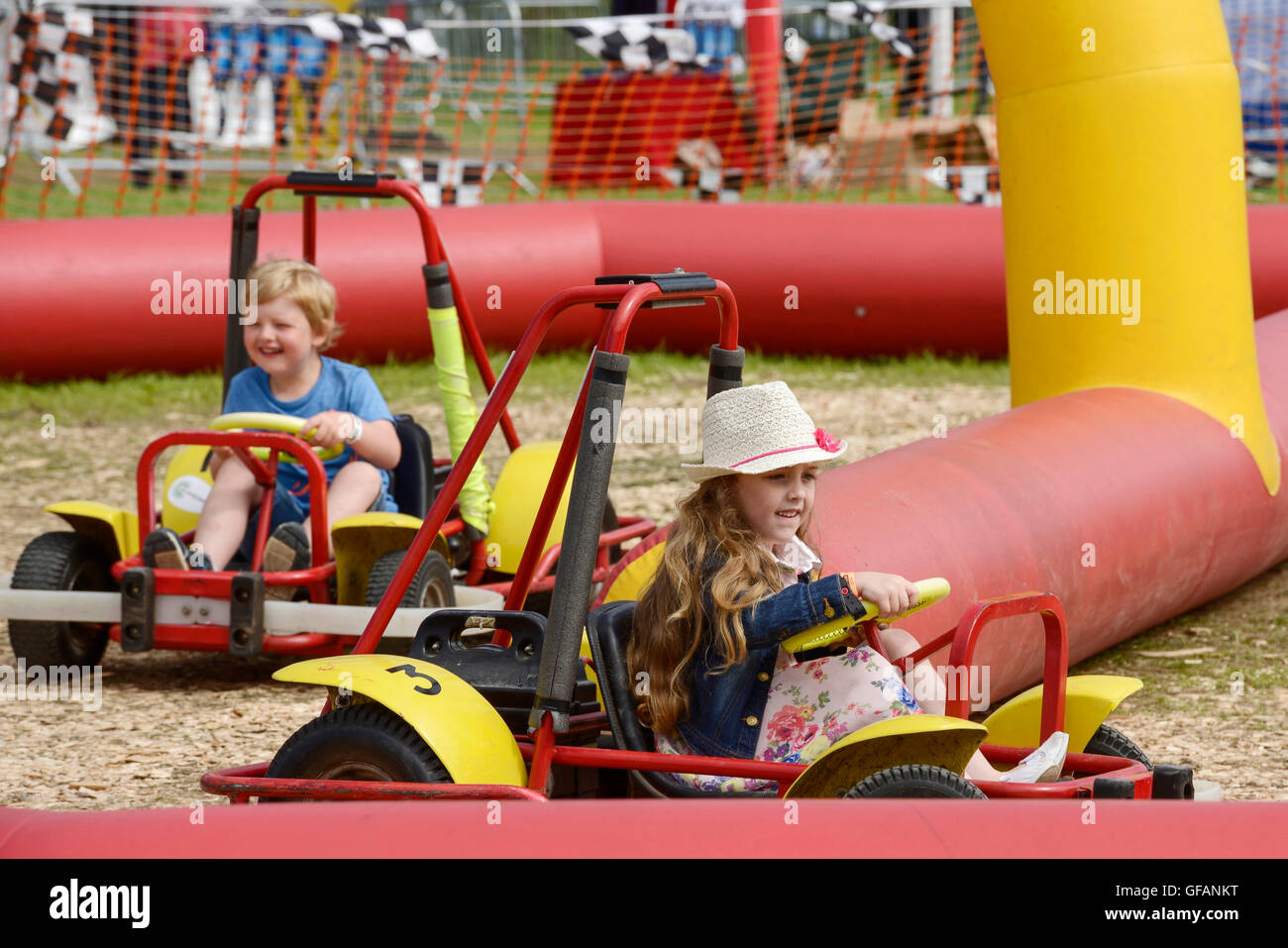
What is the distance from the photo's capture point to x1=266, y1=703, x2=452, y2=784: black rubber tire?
302cm

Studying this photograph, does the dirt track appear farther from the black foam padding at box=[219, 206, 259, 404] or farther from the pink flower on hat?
the pink flower on hat

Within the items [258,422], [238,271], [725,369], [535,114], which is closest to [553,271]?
[238,271]

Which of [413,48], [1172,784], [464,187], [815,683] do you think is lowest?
[1172,784]

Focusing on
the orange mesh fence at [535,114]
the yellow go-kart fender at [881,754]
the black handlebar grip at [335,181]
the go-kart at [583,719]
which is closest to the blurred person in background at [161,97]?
the orange mesh fence at [535,114]

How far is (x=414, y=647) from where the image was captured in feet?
11.3

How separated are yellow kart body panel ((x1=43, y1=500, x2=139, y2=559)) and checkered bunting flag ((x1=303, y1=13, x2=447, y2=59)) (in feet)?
29.6

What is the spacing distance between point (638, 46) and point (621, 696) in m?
13.1

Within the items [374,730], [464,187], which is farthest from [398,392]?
[374,730]

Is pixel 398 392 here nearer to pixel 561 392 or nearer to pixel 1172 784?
pixel 561 392

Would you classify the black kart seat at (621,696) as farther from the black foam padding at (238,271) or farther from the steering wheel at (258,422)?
the black foam padding at (238,271)

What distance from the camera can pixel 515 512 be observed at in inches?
204

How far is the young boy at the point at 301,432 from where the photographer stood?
472cm

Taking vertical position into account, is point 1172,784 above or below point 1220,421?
below

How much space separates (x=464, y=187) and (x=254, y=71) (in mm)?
5253
